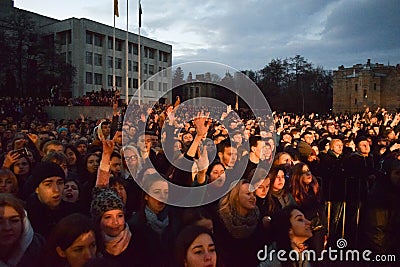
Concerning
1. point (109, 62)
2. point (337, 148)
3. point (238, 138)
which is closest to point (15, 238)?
point (238, 138)

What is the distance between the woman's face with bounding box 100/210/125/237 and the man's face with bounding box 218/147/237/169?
9.11ft

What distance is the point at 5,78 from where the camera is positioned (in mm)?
47500

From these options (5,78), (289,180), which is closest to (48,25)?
(5,78)

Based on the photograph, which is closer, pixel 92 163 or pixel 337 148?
pixel 92 163

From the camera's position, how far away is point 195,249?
287cm

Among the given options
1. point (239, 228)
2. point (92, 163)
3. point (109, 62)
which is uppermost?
point (109, 62)

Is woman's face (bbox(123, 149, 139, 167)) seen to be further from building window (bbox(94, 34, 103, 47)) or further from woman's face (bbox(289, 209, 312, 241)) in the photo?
building window (bbox(94, 34, 103, 47))

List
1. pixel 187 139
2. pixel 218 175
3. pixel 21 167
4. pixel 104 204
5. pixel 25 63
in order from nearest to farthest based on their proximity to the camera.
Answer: pixel 104 204 < pixel 218 175 < pixel 21 167 < pixel 187 139 < pixel 25 63

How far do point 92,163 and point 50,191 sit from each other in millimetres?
1665

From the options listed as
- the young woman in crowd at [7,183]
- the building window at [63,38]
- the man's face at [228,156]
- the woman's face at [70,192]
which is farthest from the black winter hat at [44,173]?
the building window at [63,38]

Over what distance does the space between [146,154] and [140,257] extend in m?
2.93

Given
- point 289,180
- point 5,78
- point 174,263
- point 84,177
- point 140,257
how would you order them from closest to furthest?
point 174,263 → point 140,257 → point 289,180 → point 84,177 → point 5,78

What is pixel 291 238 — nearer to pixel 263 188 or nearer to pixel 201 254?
pixel 201 254

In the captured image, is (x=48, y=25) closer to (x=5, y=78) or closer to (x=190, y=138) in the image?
(x=5, y=78)
